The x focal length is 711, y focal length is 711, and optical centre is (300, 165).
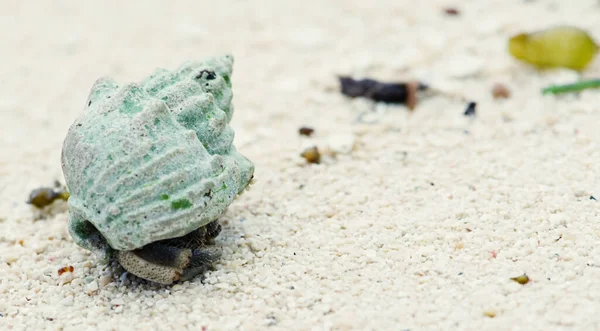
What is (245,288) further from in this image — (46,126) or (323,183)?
(46,126)

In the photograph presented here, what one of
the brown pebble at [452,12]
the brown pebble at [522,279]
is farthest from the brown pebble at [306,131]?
the brown pebble at [452,12]

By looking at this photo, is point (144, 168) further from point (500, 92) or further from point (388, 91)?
point (500, 92)

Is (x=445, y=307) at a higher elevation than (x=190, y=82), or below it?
below

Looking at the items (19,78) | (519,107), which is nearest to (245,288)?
(519,107)

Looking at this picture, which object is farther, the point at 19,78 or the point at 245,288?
the point at 19,78

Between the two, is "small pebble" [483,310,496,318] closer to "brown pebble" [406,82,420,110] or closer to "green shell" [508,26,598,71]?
"brown pebble" [406,82,420,110]

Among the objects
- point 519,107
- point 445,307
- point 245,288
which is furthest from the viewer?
point 519,107
